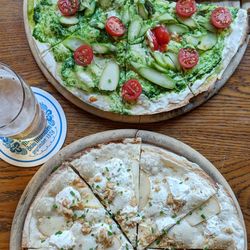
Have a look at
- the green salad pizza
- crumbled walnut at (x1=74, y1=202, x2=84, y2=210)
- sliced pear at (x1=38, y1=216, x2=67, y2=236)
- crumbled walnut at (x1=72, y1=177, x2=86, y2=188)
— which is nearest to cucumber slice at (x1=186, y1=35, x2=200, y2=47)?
the green salad pizza

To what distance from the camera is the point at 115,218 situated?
3.69 m

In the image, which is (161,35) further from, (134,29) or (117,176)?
(117,176)

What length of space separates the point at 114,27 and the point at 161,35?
0.29 m

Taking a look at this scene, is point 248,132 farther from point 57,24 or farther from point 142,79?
point 57,24

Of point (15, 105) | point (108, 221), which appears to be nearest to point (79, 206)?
point (108, 221)

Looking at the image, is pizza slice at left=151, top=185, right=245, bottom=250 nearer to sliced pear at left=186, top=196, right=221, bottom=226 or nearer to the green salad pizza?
sliced pear at left=186, top=196, right=221, bottom=226

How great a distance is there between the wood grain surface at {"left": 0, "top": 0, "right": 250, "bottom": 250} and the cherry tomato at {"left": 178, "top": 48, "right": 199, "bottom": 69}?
0.26 meters

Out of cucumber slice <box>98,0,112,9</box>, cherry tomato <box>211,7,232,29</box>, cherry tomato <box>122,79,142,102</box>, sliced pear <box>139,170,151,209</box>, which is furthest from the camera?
cucumber slice <box>98,0,112,9</box>

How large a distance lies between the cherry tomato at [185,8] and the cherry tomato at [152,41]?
0.71ft

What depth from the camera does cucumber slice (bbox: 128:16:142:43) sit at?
3.97 metres

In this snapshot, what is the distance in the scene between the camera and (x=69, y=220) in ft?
12.0

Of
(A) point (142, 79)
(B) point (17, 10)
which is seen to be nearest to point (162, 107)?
(A) point (142, 79)

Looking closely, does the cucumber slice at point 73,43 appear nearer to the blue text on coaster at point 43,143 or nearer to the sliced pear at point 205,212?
the blue text on coaster at point 43,143

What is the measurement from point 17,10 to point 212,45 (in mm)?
1251
